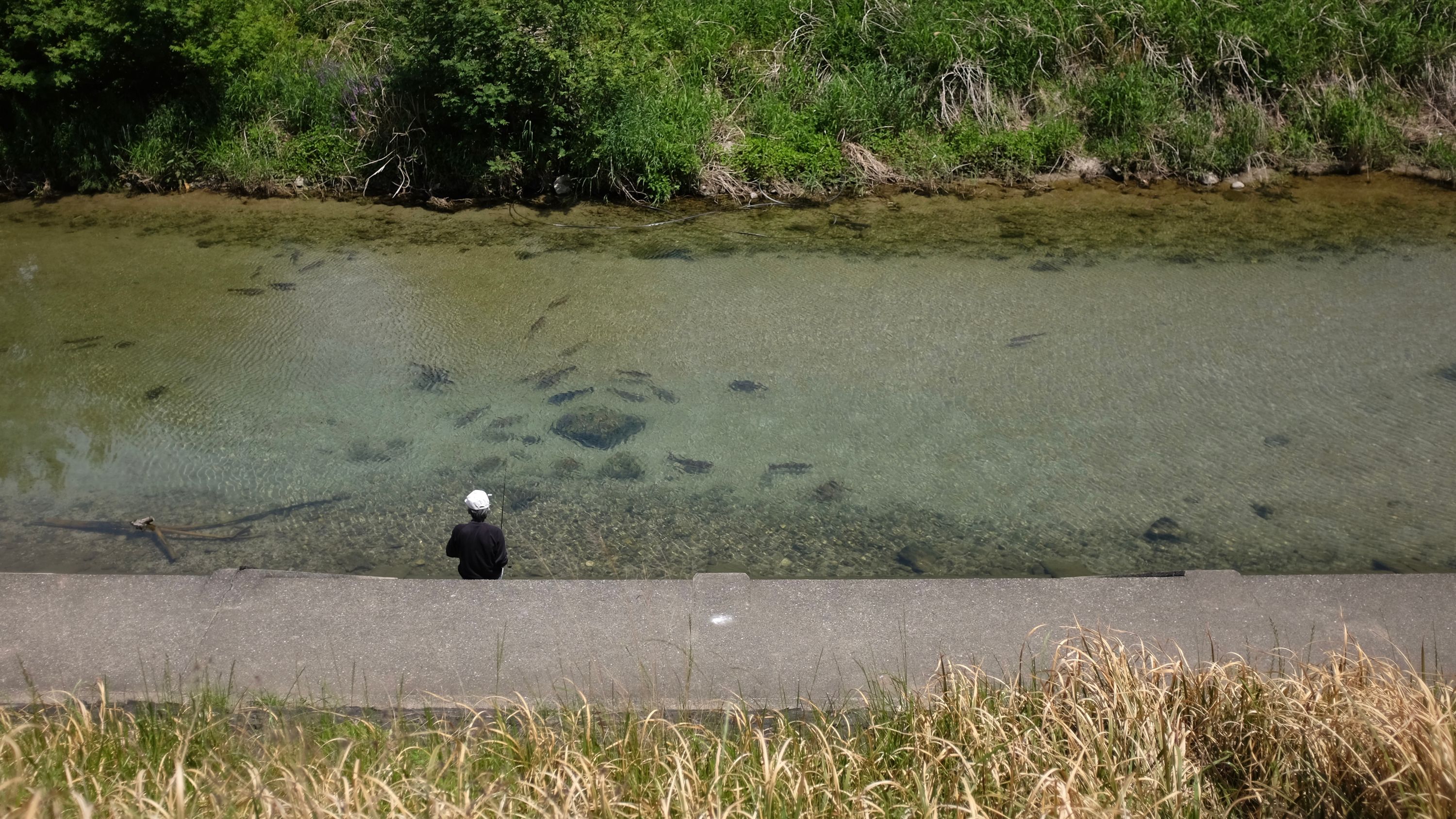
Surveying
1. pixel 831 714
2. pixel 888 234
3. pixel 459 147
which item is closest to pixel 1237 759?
pixel 831 714

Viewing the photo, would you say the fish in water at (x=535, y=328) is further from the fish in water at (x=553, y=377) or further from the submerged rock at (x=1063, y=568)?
the submerged rock at (x=1063, y=568)

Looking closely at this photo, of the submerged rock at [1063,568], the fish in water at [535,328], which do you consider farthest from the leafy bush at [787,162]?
the submerged rock at [1063,568]

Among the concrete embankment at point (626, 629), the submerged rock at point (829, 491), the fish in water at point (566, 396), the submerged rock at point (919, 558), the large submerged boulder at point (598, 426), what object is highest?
the concrete embankment at point (626, 629)

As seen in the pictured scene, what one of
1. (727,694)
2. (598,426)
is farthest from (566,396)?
(727,694)

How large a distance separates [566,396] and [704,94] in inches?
238

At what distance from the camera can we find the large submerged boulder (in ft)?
23.5

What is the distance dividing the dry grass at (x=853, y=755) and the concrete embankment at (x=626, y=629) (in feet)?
0.76

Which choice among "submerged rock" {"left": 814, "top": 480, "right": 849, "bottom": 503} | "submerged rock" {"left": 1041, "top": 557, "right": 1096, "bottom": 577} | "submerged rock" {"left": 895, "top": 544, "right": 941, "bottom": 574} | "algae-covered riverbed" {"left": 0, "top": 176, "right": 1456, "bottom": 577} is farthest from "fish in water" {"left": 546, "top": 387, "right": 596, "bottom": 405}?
"submerged rock" {"left": 1041, "top": 557, "right": 1096, "bottom": 577}

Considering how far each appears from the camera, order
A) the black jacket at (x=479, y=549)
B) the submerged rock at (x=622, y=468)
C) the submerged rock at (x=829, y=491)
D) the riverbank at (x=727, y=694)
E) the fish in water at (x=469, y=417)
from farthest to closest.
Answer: the fish in water at (x=469, y=417)
the submerged rock at (x=622, y=468)
the submerged rock at (x=829, y=491)
the black jacket at (x=479, y=549)
the riverbank at (x=727, y=694)

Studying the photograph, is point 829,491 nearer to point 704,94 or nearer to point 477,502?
point 477,502

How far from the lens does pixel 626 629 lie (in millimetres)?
4785

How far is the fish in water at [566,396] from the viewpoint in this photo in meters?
7.64

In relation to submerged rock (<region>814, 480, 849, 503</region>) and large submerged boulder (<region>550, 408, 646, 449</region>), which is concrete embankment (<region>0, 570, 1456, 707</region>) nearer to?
submerged rock (<region>814, 480, 849, 503</region>)

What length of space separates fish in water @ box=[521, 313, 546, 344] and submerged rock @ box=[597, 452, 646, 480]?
2.01 metres
